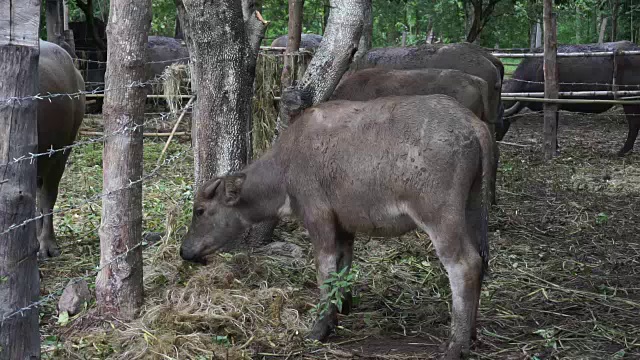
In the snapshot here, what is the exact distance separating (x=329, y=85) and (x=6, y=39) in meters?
3.29

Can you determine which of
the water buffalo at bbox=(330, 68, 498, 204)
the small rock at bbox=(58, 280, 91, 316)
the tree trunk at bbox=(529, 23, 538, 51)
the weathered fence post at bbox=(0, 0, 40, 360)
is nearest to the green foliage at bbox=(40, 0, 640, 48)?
the tree trunk at bbox=(529, 23, 538, 51)

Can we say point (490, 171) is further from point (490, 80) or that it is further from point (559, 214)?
point (490, 80)

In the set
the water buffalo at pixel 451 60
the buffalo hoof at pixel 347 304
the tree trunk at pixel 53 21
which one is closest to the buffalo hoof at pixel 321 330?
the buffalo hoof at pixel 347 304

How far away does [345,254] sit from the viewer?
5.35 metres

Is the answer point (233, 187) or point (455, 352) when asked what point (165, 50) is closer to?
point (233, 187)

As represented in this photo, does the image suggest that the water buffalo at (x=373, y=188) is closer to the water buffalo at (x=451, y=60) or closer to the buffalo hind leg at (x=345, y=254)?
Answer: the buffalo hind leg at (x=345, y=254)

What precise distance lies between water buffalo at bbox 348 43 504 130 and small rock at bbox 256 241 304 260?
3.47 metres

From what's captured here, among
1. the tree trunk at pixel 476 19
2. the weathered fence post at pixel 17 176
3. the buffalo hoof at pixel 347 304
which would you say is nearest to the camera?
the weathered fence post at pixel 17 176

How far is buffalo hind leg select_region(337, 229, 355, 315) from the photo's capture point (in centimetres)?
525

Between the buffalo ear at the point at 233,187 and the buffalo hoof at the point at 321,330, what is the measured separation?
3.61 ft

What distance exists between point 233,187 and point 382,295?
57.4 inches

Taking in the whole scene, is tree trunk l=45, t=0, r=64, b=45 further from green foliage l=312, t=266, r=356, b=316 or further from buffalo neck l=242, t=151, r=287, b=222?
green foliage l=312, t=266, r=356, b=316

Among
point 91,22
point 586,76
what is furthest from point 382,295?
point 91,22

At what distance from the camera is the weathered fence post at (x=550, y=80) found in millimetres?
11914
